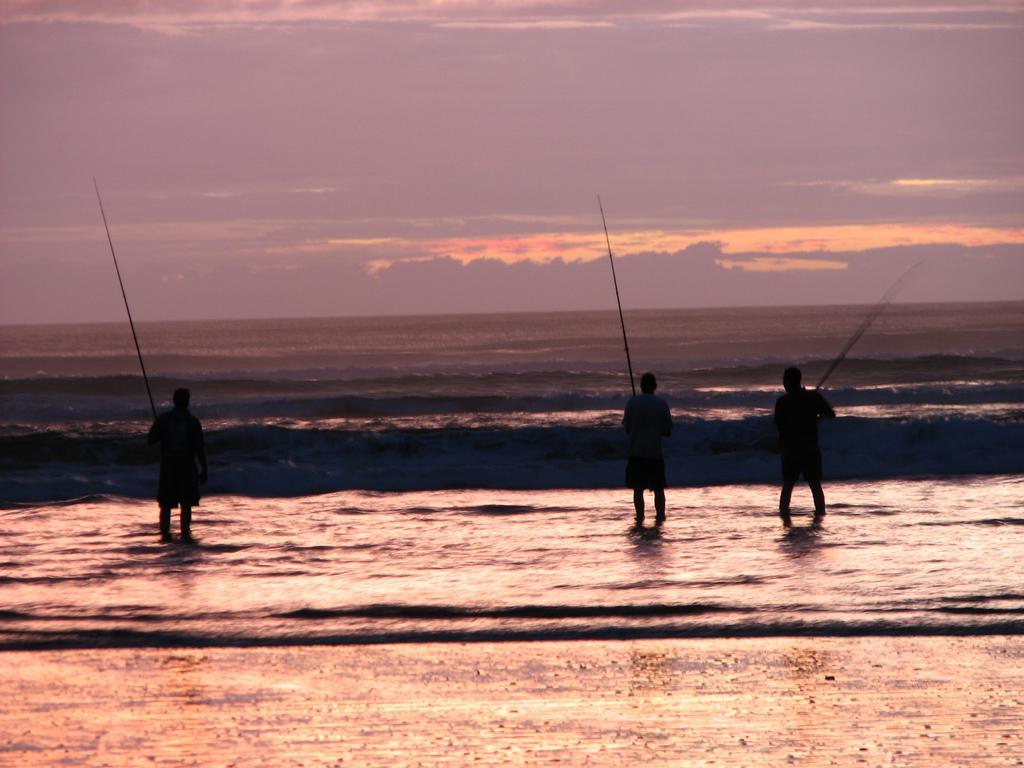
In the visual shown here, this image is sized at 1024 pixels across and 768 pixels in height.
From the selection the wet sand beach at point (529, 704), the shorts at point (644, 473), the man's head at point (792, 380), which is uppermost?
the man's head at point (792, 380)

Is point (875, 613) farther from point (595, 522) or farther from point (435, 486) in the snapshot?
point (435, 486)

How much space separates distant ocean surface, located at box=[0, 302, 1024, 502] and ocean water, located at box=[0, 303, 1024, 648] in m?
0.08

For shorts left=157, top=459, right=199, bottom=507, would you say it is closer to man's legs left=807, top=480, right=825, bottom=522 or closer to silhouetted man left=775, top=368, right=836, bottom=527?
silhouetted man left=775, top=368, right=836, bottom=527

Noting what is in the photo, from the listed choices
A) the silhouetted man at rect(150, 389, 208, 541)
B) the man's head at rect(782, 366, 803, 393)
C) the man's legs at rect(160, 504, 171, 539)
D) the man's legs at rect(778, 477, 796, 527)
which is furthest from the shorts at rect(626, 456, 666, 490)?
the man's legs at rect(160, 504, 171, 539)

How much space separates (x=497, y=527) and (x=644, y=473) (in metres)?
1.42

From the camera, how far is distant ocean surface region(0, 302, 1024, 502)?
1563cm

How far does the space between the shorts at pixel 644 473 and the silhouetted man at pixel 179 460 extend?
12.4 ft

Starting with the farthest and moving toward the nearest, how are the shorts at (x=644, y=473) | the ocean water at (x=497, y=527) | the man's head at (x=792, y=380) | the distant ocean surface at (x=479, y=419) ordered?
the distant ocean surface at (x=479, y=419)
the shorts at (x=644, y=473)
the man's head at (x=792, y=380)
the ocean water at (x=497, y=527)

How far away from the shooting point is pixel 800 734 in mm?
4742

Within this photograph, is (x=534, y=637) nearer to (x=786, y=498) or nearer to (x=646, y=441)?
(x=646, y=441)

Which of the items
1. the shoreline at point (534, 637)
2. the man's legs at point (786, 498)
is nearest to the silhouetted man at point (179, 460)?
the shoreline at point (534, 637)

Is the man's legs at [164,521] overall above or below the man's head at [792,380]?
below

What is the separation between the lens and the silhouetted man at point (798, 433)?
11062 millimetres

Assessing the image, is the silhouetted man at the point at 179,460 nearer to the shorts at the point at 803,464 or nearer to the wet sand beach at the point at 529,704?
the wet sand beach at the point at 529,704
